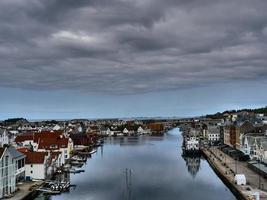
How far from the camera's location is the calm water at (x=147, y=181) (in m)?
37.7

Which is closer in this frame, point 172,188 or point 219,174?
point 172,188

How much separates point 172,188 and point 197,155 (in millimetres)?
31469

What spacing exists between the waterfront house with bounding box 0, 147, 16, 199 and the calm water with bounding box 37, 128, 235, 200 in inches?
120

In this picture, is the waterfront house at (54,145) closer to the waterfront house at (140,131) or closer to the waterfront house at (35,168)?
the waterfront house at (35,168)

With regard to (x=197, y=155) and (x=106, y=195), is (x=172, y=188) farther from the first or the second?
(x=197, y=155)

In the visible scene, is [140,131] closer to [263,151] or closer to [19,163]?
[263,151]

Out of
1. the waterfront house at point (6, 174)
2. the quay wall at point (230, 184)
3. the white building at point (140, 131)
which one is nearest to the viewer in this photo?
the waterfront house at point (6, 174)

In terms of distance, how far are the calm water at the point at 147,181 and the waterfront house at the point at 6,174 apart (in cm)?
304

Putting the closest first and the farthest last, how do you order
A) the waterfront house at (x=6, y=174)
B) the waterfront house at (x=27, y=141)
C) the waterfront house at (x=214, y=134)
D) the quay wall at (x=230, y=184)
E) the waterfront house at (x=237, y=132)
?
1. the waterfront house at (x=6, y=174)
2. the quay wall at (x=230, y=184)
3. the waterfront house at (x=27, y=141)
4. the waterfront house at (x=237, y=132)
5. the waterfront house at (x=214, y=134)

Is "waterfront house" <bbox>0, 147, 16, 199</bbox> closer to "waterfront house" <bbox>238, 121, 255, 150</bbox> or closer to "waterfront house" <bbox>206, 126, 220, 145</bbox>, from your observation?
"waterfront house" <bbox>238, 121, 255, 150</bbox>

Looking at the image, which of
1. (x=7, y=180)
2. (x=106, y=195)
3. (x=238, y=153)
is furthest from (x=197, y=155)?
(x=7, y=180)

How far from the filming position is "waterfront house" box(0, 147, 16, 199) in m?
32.5

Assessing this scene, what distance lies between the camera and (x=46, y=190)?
37281 mm

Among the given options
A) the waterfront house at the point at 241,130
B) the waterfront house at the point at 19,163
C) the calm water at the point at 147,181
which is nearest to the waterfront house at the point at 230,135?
the waterfront house at the point at 241,130
